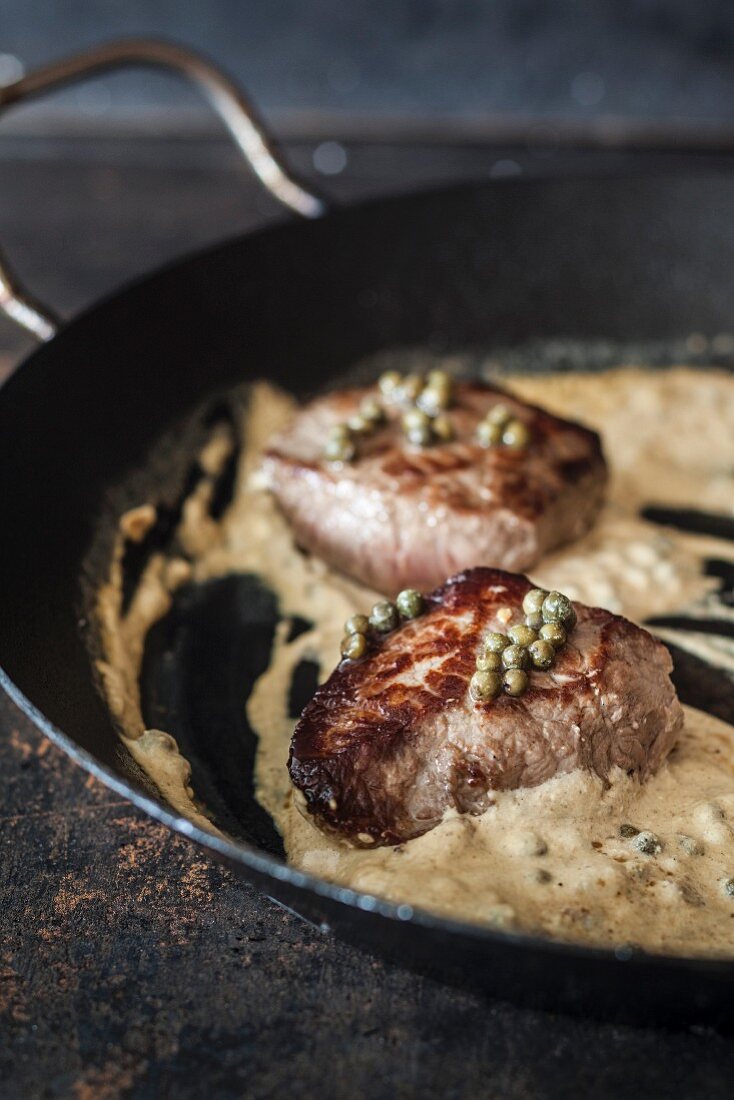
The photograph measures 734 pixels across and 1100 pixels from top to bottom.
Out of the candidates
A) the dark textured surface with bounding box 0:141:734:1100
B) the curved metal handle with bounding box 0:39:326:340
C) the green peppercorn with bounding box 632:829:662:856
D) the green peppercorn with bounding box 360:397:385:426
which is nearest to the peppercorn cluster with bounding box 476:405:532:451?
the green peppercorn with bounding box 360:397:385:426

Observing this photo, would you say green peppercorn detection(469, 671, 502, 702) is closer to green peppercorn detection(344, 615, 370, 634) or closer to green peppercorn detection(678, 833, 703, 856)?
green peppercorn detection(344, 615, 370, 634)

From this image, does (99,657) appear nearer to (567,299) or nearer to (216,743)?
(216,743)

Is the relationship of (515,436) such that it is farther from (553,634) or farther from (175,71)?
(175,71)

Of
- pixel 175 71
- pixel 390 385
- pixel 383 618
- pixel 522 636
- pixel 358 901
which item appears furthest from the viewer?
pixel 175 71

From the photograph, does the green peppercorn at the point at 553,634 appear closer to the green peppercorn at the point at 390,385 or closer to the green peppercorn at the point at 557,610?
the green peppercorn at the point at 557,610

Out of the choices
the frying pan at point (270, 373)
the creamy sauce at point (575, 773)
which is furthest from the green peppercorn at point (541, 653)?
the frying pan at point (270, 373)

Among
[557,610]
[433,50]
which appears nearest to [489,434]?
[557,610]

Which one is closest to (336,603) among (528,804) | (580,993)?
(528,804)
